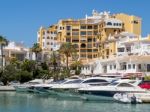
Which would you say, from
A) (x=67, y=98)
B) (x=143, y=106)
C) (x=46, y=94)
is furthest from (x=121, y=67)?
(x=143, y=106)

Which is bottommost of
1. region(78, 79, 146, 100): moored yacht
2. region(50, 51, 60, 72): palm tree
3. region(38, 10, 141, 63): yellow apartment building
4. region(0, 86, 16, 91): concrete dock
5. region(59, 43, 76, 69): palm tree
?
region(78, 79, 146, 100): moored yacht

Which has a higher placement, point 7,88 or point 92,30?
point 92,30

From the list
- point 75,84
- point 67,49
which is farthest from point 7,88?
point 75,84

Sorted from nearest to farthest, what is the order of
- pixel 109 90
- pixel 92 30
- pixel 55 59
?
pixel 109 90
pixel 55 59
pixel 92 30

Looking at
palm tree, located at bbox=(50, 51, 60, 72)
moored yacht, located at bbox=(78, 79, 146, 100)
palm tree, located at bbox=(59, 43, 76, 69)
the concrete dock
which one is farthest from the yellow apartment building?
moored yacht, located at bbox=(78, 79, 146, 100)

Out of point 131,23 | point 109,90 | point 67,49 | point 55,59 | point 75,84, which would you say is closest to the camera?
point 109,90

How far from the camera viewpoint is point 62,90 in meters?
61.0

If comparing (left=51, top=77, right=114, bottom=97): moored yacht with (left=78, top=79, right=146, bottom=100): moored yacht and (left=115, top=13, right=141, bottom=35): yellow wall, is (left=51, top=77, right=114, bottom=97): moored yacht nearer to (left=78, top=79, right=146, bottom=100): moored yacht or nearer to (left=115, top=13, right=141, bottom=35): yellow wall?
(left=78, top=79, right=146, bottom=100): moored yacht

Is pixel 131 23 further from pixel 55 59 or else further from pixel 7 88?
pixel 7 88

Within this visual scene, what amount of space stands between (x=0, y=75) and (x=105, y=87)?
156 feet

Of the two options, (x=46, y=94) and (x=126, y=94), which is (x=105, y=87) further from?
(x=46, y=94)

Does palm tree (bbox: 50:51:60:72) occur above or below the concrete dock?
above

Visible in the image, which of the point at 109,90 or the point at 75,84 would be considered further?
the point at 75,84

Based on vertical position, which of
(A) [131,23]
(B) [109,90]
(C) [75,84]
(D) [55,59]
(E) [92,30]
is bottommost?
(B) [109,90]
